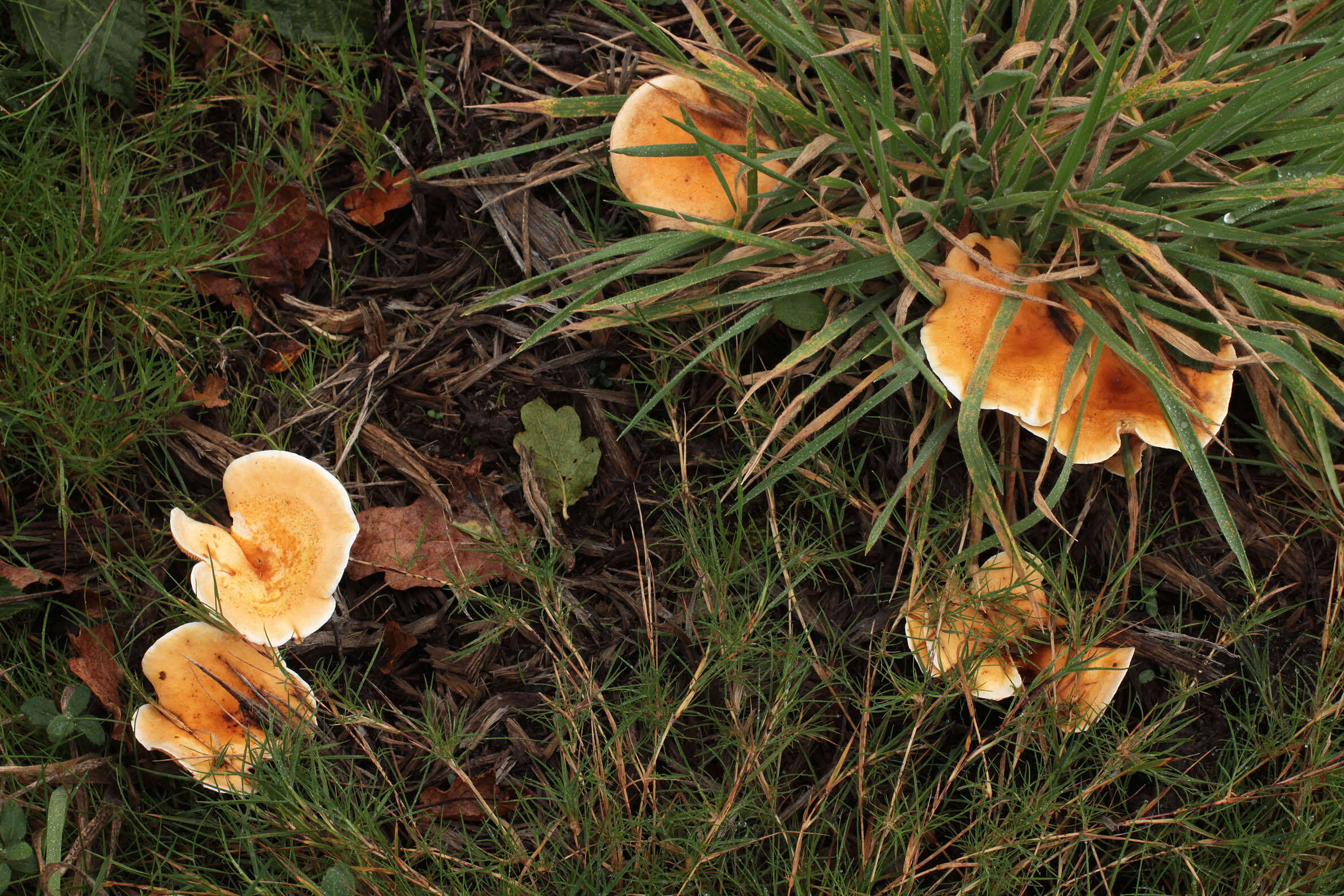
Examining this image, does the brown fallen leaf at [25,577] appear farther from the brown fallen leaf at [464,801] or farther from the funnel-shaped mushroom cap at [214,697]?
the brown fallen leaf at [464,801]

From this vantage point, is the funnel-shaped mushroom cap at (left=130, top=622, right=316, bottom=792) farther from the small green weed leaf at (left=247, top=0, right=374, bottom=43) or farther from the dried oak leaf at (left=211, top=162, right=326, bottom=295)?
the small green weed leaf at (left=247, top=0, right=374, bottom=43)

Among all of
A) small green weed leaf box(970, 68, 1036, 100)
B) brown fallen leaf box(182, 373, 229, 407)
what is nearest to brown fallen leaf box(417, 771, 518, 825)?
brown fallen leaf box(182, 373, 229, 407)

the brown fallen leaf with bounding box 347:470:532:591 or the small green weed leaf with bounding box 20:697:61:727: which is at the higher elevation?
the brown fallen leaf with bounding box 347:470:532:591

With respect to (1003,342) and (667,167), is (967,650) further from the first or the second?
(667,167)

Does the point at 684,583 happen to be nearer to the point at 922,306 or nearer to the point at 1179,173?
the point at 922,306

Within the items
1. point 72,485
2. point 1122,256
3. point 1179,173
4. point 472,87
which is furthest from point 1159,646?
point 72,485

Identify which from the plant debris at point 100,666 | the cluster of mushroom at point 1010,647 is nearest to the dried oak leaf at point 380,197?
the plant debris at point 100,666

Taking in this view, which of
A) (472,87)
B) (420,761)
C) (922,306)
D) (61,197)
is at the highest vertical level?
(472,87)
